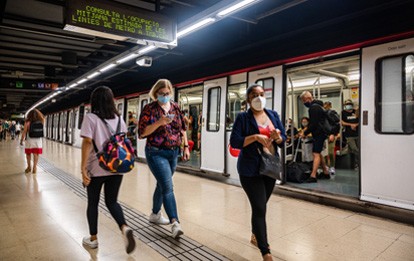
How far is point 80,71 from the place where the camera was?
413 inches

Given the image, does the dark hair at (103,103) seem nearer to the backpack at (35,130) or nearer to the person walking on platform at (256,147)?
the person walking on platform at (256,147)

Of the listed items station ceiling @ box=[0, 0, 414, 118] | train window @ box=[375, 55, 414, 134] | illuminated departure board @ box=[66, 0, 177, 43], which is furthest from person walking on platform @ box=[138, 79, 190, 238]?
train window @ box=[375, 55, 414, 134]

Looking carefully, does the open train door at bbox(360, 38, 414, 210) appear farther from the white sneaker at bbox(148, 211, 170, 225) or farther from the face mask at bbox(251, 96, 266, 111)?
the white sneaker at bbox(148, 211, 170, 225)

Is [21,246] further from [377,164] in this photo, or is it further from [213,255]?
[377,164]

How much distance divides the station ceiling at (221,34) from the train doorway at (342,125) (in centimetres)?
50

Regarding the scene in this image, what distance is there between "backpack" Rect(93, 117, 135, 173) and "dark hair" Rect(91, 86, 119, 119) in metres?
0.07

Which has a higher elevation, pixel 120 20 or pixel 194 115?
pixel 120 20

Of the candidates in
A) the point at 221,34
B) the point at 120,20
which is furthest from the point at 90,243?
the point at 221,34

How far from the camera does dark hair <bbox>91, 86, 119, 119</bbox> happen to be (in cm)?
248

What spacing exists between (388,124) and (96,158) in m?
3.48

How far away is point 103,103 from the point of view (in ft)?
8.16

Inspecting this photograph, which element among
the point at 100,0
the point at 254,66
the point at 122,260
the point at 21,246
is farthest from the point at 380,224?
the point at 100,0

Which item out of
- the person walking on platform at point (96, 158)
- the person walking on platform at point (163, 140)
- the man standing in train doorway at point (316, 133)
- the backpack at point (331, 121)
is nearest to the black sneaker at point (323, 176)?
the man standing in train doorway at point (316, 133)

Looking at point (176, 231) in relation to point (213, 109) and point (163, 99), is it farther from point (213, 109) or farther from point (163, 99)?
point (213, 109)
